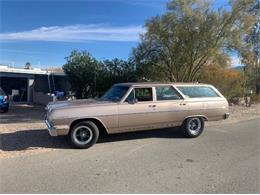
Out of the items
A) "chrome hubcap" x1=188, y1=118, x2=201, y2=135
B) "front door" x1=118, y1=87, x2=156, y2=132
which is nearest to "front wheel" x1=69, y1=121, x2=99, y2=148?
"front door" x1=118, y1=87, x2=156, y2=132

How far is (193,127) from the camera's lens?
9555mm

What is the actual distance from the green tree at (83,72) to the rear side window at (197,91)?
29.4 feet

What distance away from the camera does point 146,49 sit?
1839 cm

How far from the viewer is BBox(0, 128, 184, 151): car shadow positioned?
26.0 feet

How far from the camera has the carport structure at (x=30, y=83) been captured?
25.3 meters

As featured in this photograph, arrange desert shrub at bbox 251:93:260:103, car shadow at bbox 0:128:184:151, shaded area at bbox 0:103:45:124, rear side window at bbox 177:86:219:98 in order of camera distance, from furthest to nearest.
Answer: desert shrub at bbox 251:93:260:103 < shaded area at bbox 0:103:45:124 < rear side window at bbox 177:86:219:98 < car shadow at bbox 0:128:184:151

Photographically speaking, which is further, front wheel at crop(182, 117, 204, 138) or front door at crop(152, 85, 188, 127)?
front wheel at crop(182, 117, 204, 138)

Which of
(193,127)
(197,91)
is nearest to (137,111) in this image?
(193,127)

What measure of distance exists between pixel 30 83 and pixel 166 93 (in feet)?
62.2

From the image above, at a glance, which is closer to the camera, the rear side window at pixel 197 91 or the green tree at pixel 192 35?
the rear side window at pixel 197 91

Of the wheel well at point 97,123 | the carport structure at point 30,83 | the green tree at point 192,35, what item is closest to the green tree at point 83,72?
the green tree at point 192,35

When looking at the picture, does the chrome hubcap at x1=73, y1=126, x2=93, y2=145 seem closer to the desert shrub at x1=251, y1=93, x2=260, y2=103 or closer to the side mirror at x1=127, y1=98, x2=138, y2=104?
the side mirror at x1=127, y1=98, x2=138, y2=104

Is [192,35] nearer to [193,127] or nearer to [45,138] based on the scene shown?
[193,127]

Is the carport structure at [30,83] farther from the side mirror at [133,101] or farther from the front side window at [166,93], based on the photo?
the side mirror at [133,101]
